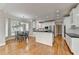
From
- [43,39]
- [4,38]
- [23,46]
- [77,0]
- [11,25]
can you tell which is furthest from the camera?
[43,39]

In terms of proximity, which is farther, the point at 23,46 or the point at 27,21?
the point at 23,46

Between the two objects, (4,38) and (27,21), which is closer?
(27,21)

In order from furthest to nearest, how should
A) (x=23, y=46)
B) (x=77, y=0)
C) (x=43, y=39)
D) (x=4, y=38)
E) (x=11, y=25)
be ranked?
(x=43, y=39) < (x=23, y=46) < (x=4, y=38) < (x=11, y=25) < (x=77, y=0)

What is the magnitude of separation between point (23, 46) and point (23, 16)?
4.83 feet

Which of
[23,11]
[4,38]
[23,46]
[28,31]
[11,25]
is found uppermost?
[23,11]

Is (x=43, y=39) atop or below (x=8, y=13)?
below

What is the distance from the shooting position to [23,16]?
3369mm

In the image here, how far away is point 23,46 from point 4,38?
0.87 meters

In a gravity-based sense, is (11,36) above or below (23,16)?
below

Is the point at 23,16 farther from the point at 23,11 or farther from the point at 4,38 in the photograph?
the point at 4,38

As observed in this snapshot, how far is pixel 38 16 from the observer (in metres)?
3.33
